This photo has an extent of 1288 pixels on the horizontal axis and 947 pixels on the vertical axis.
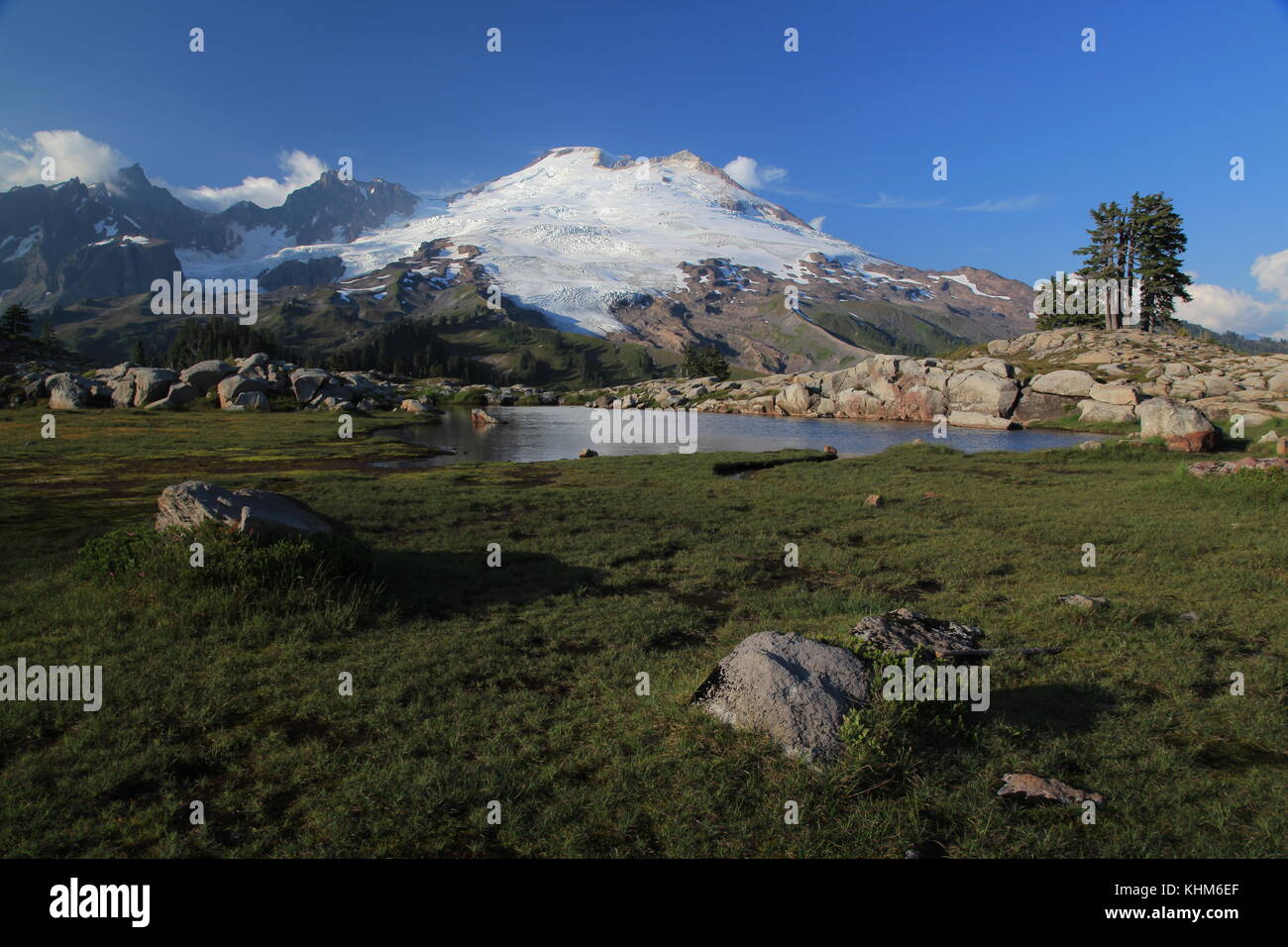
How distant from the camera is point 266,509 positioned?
13609 mm

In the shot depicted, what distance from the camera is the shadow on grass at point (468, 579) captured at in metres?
13.0

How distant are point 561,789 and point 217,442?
183ft

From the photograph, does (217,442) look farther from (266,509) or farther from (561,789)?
(561,789)

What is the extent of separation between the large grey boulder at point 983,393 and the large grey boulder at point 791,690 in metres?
79.0

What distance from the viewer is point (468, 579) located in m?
14.7

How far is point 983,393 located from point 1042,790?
82041 millimetres

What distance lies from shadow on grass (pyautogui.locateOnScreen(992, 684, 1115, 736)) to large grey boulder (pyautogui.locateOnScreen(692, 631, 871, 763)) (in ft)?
7.24

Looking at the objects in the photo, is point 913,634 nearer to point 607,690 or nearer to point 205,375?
point 607,690

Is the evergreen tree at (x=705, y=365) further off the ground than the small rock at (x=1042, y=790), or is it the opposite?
the evergreen tree at (x=705, y=365)

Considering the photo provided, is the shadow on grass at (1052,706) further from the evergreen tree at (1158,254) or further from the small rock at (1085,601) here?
the evergreen tree at (1158,254)

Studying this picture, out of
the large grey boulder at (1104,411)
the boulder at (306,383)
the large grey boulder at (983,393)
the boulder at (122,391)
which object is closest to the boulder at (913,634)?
the large grey boulder at (1104,411)

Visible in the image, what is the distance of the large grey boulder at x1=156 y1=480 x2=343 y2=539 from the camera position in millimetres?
12688

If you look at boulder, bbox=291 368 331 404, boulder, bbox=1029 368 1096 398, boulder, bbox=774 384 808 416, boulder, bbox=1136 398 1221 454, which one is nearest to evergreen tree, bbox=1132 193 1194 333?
boulder, bbox=1029 368 1096 398

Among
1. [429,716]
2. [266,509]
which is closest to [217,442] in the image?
[266,509]
